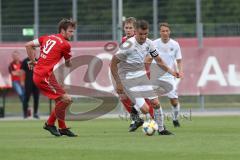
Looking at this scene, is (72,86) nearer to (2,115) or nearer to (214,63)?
(2,115)

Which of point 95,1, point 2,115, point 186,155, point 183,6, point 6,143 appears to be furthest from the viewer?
point 95,1

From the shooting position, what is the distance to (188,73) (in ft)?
94.5

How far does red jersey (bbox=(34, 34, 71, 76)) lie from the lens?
1565 centimetres

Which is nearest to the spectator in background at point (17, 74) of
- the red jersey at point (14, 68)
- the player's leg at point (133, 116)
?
the red jersey at point (14, 68)

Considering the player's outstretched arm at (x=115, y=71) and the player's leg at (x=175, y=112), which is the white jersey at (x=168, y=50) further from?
the player's outstretched arm at (x=115, y=71)

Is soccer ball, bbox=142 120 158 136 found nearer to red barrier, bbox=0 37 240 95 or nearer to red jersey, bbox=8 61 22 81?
red barrier, bbox=0 37 240 95

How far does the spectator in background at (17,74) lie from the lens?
2747 centimetres

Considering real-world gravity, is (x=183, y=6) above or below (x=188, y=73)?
above

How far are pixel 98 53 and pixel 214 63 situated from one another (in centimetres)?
400

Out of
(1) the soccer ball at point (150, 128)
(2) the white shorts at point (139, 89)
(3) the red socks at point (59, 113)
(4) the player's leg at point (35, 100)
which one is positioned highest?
(2) the white shorts at point (139, 89)

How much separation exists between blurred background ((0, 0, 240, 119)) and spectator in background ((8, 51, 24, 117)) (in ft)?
3.31

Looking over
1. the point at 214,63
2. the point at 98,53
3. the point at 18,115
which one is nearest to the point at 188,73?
the point at 214,63

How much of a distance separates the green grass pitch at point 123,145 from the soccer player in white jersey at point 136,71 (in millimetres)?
608

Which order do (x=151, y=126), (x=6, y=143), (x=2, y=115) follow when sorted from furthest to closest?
(x=2, y=115), (x=151, y=126), (x=6, y=143)
